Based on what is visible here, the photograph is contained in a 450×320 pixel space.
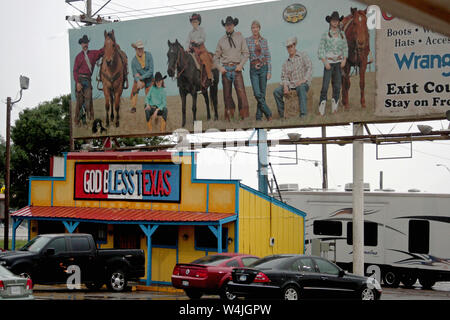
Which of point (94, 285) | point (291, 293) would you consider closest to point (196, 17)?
point (94, 285)

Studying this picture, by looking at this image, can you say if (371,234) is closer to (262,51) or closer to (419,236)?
(419,236)

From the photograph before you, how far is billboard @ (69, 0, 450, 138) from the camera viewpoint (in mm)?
25797

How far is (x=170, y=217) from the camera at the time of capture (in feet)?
74.4

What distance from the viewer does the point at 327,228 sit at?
29.4m

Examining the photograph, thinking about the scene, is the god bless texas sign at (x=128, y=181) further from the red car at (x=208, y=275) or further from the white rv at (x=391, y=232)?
the white rv at (x=391, y=232)

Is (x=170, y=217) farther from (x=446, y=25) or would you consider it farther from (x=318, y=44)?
(x=446, y=25)

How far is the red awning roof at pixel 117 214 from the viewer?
72.7 feet

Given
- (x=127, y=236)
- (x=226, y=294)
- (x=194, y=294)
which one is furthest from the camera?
(x=127, y=236)

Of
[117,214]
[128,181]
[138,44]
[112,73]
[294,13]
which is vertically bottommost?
[117,214]

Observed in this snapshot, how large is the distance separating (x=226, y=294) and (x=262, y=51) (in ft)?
45.5

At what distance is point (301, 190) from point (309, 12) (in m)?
8.12

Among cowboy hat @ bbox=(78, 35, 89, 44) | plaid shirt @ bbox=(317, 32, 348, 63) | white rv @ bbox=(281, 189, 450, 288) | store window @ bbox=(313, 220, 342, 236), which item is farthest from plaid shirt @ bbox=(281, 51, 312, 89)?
cowboy hat @ bbox=(78, 35, 89, 44)

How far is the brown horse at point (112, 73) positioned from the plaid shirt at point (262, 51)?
24.1 feet

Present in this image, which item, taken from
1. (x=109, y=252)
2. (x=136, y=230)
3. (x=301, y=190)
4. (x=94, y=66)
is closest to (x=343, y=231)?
(x=301, y=190)
